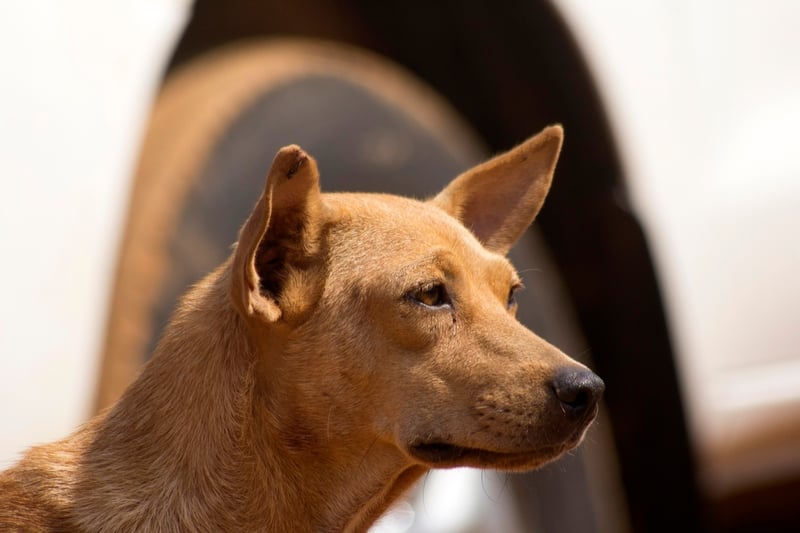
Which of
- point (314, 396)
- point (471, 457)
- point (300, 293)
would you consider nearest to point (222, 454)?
point (314, 396)

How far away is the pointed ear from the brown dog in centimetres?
28

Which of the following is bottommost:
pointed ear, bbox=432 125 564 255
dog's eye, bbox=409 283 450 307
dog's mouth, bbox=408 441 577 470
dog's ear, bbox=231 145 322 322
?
dog's mouth, bbox=408 441 577 470

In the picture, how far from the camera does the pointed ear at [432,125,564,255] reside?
10.4 feet

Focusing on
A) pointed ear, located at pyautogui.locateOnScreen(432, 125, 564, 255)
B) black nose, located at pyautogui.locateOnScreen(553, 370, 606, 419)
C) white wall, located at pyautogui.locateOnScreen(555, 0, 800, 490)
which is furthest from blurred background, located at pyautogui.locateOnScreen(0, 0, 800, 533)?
black nose, located at pyautogui.locateOnScreen(553, 370, 606, 419)

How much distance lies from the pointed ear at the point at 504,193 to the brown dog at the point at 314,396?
0.28 m

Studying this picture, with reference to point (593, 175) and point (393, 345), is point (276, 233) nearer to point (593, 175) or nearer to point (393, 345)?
point (393, 345)

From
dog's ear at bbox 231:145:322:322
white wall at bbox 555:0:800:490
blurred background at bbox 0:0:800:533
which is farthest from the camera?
white wall at bbox 555:0:800:490

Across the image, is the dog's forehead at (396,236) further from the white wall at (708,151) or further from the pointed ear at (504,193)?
the white wall at (708,151)

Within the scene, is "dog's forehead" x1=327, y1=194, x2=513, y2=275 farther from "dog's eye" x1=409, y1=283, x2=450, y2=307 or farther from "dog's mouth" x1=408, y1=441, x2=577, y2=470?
"dog's mouth" x1=408, y1=441, x2=577, y2=470

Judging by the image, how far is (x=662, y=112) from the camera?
550 cm

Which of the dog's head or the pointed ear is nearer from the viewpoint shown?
the dog's head

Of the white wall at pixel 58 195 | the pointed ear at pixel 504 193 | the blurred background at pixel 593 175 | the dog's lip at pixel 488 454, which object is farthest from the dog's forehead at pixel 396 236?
the blurred background at pixel 593 175

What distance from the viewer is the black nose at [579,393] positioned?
2688 mm

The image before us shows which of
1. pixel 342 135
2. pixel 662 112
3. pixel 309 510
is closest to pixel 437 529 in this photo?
pixel 342 135
